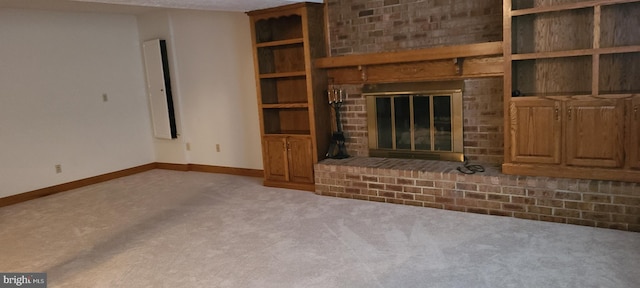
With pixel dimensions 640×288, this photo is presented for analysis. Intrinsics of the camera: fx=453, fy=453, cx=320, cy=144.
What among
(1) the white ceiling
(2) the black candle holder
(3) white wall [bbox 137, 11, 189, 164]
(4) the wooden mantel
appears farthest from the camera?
(3) white wall [bbox 137, 11, 189, 164]

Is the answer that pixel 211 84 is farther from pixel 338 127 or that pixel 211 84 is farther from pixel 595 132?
pixel 595 132

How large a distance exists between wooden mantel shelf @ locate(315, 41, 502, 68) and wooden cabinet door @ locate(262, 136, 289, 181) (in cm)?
97

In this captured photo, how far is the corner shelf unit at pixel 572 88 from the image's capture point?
10.8 feet

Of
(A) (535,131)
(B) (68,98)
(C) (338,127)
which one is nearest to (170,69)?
(B) (68,98)

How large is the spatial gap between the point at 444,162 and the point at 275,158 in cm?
186

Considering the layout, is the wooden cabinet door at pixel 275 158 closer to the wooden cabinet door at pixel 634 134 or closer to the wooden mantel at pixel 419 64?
the wooden mantel at pixel 419 64

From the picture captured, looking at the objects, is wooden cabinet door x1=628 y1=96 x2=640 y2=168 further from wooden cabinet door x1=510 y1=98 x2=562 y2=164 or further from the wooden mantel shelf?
the wooden mantel shelf

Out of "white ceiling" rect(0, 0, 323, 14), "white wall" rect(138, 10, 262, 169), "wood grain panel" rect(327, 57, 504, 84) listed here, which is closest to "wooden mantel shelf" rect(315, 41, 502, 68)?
"wood grain panel" rect(327, 57, 504, 84)

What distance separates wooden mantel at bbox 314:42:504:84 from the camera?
3943 mm

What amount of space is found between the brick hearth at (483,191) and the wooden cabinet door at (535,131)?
0.61 ft

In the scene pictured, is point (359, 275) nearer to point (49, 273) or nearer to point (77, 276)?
point (77, 276)

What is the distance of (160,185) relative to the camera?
5645mm

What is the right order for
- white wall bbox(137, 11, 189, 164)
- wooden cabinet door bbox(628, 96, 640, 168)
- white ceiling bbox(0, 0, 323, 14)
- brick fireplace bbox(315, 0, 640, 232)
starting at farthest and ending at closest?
white wall bbox(137, 11, 189, 164) < white ceiling bbox(0, 0, 323, 14) < brick fireplace bbox(315, 0, 640, 232) < wooden cabinet door bbox(628, 96, 640, 168)

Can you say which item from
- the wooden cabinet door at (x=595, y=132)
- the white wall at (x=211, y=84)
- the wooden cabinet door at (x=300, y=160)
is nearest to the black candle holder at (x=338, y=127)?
the wooden cabinet door at (x=300, y=160)
